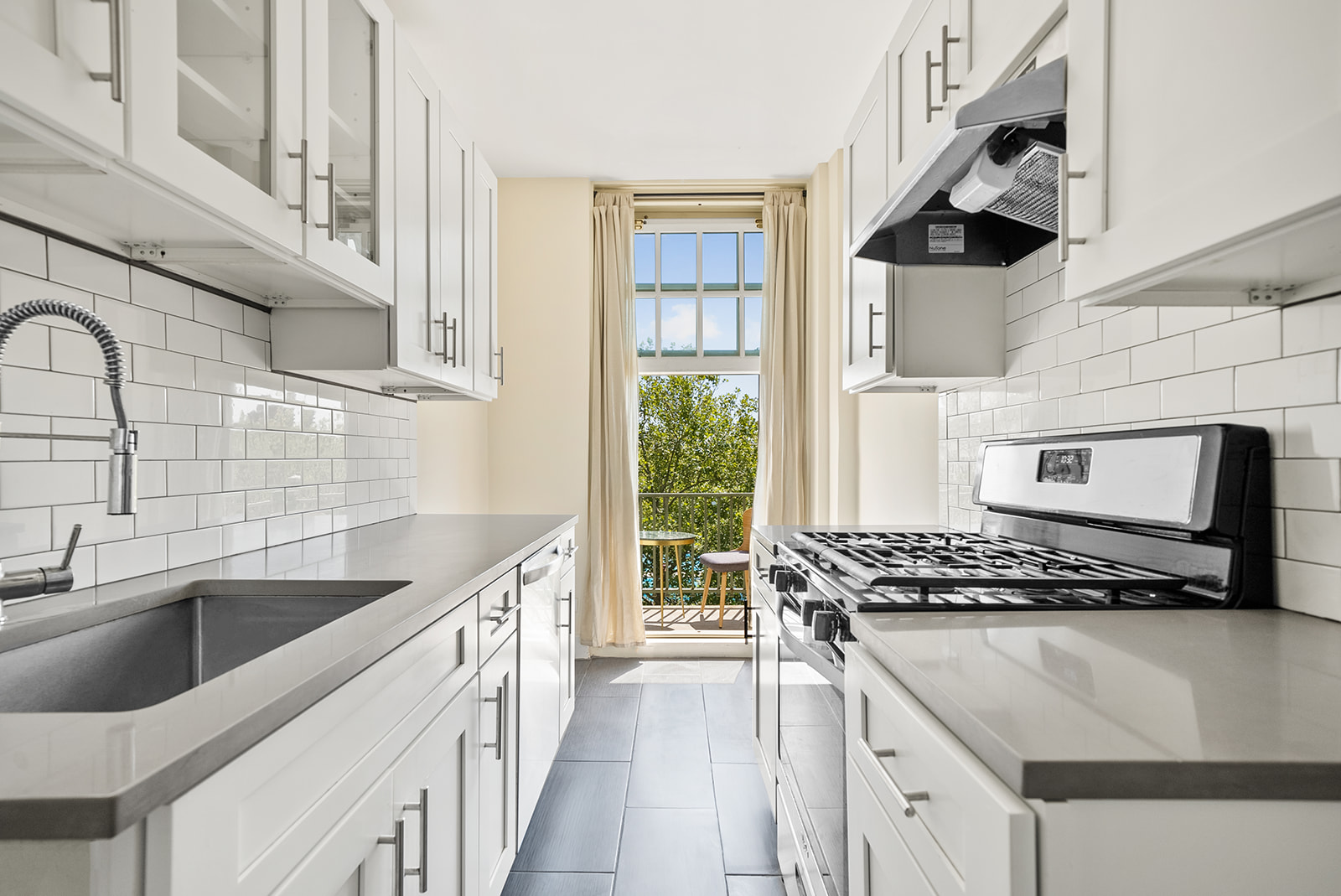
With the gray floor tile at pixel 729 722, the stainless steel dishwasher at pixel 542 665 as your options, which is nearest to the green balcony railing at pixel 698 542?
the gray floor tile at pixel 729 722

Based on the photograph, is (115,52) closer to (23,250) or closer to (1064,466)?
(23,250)

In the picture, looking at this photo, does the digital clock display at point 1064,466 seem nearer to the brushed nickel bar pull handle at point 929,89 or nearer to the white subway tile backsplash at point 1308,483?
the white subway tile backsplash at point 1308,483

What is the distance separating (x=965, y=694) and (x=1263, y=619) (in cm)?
66

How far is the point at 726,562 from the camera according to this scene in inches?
164

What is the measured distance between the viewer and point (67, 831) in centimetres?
48

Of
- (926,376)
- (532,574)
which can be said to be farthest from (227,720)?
(926,376)

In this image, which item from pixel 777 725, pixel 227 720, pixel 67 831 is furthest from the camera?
pixel 777 725

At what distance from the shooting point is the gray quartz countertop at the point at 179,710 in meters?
0.49

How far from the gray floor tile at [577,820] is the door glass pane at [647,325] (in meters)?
2.48

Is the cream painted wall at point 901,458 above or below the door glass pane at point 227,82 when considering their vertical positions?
below

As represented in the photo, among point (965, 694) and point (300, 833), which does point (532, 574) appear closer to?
point (300, 833)

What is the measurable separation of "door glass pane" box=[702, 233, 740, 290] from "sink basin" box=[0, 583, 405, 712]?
11.2ft

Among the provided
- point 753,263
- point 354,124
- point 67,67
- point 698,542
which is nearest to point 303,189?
point 354,124

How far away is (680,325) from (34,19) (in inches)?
145
